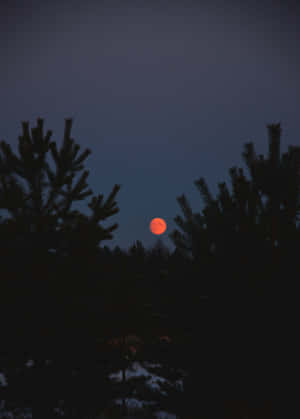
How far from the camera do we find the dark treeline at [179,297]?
3111 millimetres

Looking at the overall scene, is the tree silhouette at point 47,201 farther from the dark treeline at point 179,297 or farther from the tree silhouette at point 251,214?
the tree silhouette at point 251,214

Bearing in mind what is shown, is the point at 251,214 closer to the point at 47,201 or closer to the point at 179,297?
the point at 179,297

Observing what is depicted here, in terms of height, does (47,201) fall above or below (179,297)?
above

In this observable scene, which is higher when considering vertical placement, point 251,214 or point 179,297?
point 251,214

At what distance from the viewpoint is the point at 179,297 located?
3672 mm

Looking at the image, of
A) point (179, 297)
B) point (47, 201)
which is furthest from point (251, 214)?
point (47, 201)

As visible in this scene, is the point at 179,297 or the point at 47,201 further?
the point at 47,201

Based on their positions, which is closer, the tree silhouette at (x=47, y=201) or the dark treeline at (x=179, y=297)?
the dark treeline at (x=179, y=297)

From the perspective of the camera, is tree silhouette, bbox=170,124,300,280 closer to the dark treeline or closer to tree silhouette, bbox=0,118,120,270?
the dark treeline

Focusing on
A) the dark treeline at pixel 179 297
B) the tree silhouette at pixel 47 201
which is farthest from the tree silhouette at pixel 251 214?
the tree silhouette at pixel 47 201

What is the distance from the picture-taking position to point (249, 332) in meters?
3.08

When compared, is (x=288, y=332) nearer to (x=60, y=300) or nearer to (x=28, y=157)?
(x=60, y=300)

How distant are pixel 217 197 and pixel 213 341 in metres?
1.58

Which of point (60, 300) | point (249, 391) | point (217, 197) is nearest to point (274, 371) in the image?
point (249, 391)
